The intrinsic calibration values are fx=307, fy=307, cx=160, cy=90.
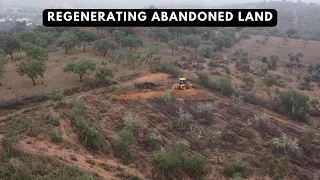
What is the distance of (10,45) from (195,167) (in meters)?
34.2

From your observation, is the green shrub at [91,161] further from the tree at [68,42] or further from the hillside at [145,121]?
the tree at [68,42]

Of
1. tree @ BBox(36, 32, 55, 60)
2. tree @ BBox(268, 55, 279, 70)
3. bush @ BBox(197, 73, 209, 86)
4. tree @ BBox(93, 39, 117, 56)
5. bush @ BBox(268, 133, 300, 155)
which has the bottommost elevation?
bush @ BBox(268, 133, 300, 155)

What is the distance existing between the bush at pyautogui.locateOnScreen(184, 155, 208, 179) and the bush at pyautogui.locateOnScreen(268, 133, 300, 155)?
731 cm

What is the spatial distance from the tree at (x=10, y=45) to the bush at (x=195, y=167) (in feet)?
107

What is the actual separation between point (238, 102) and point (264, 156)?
9648 millimetres

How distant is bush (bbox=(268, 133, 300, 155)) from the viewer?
23531mm

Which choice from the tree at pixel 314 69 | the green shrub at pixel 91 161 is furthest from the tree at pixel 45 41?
the tree at pixel 314 69

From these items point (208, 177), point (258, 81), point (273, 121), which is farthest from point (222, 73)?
point (208, 177)

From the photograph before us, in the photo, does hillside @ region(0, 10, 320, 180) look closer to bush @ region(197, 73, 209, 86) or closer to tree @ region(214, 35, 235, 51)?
bush @ region(197, 73, 209, 86)

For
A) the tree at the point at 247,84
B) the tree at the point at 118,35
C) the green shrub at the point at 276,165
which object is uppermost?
the tree at the point at 118,35

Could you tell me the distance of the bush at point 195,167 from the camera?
65.3 ft

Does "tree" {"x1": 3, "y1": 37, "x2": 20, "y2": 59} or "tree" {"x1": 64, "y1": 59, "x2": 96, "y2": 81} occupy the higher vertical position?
"tree" {"x1": 3, "y1": 37, "x2": 20, "y2": 59}

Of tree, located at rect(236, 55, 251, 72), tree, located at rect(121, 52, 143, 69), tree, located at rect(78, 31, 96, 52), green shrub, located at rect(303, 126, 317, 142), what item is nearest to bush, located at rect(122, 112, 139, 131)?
green shrub, located at rect(303, 126, 317, 142)

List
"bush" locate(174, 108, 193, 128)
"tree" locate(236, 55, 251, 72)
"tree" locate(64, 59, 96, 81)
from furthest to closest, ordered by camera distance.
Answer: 1. "tree" locate(236, 55, 251, 72)
2. "tree" locate(64, 59, 96, 81)
3. "bush" locate(174, 108, 193, 128)
